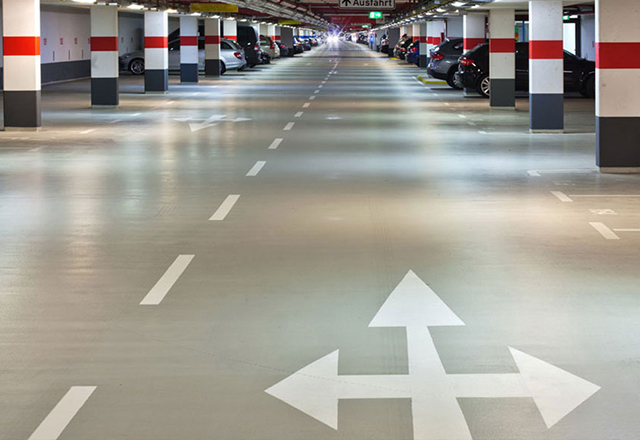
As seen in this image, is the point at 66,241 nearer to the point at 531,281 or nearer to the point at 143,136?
the point at 531,281

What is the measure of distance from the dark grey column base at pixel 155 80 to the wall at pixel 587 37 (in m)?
19.5

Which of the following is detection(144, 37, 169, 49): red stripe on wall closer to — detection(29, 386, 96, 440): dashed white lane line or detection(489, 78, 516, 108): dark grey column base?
detection(489, 78, 516, 108): dark grey column base

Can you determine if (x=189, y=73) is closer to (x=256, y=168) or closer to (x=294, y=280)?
(x=256, y=168)

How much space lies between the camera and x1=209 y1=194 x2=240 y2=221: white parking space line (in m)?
11.2

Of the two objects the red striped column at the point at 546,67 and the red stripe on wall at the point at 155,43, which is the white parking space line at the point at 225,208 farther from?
the red stripe on wall at the point at 155,43

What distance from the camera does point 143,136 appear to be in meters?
20.7

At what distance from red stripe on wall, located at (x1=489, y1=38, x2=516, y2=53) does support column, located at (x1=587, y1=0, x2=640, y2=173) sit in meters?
13.7

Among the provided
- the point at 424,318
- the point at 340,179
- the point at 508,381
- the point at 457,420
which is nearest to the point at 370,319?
the point at 424,318

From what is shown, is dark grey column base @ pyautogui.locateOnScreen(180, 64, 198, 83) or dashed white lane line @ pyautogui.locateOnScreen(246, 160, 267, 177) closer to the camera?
dashed white lane line @ pyautogui.locateOnScreen(246, 160, 267, 177)

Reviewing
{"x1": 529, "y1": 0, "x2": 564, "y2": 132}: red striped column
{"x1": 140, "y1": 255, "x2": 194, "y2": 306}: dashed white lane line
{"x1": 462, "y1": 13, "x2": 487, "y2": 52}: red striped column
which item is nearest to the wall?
{"x1": 462, "y1": 13, "x2": 487, "y2": 52}: red striped column

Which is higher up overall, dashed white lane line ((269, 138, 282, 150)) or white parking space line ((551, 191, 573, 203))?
dashed white lane line ((269, 138, 282, 150))

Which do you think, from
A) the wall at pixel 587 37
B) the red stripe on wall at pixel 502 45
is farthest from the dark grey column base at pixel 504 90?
the wall at pixel 587 37

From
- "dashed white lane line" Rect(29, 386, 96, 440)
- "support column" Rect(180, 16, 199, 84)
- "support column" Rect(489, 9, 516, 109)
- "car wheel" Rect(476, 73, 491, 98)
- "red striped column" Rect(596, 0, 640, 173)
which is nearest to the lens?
"dashed white lane line" Rect(29, 386, 96, 440)

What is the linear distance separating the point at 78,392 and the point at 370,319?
2147 mm
